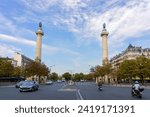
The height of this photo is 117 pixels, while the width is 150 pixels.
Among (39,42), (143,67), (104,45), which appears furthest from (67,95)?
(104,45)

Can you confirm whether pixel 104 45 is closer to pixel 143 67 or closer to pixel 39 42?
pixel 39 42

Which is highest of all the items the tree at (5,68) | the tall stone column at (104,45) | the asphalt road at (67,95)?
the tall stone column at (104,45)

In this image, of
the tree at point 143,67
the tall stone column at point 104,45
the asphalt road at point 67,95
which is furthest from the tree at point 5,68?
the tall stone column at point 104,45

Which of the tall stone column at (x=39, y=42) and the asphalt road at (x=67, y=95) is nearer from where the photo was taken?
the asphalt road at (x=67, y=95)

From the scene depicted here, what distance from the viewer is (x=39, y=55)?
123 meters

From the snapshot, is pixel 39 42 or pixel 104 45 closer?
pixel 39 42

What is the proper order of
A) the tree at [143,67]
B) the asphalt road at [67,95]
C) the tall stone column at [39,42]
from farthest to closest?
1. the tall stone column at [39,42]
2. the tree at [143,67]
3. the asphalt road at [67,95]

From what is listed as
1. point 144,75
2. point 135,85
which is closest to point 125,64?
point 144,75

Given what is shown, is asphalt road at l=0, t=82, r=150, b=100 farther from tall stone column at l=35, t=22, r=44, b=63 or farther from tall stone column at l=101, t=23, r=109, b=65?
tall stone column at l=101, t=23, r=109, b=65

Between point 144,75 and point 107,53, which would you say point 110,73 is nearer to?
point 107,53

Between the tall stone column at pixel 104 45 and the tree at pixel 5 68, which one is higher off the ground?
the tall stone column at pixel 104 45

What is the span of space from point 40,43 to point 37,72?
26320 mm

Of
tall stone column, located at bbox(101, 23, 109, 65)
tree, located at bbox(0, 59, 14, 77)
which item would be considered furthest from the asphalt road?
tall stone column, located at bbox(101, 23, 109, 65)

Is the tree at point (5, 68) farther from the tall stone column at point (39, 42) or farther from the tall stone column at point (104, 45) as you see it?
the tall stone column at point (104, 45)
